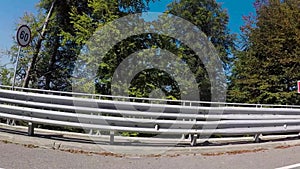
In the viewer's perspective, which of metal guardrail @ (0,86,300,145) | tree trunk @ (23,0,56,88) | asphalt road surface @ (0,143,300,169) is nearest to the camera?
asphalt road surface @ (0,143,300,169)

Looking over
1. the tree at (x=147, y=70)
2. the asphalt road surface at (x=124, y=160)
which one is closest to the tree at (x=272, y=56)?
the tree at (x=147, y=70)

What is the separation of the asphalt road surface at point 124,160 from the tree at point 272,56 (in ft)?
40.3

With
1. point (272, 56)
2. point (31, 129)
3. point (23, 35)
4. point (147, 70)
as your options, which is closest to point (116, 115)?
point (31, 129)

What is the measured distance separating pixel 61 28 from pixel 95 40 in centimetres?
431

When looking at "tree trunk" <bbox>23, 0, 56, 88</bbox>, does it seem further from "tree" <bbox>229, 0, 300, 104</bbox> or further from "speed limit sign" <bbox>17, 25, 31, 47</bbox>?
"tree" <bbox>229, 0, 300, 104</bbox>

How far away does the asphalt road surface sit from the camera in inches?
179

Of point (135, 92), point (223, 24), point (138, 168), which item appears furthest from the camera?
point (223, 24)

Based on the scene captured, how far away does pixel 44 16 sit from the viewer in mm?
20172

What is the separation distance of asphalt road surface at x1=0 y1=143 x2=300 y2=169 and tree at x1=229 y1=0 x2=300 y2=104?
1228 cm

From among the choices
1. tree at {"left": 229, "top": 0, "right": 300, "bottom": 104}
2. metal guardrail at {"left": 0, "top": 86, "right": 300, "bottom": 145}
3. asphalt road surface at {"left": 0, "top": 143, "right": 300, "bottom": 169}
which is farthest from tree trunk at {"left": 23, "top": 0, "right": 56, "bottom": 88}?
asphalt road surface at {"left": 0, "top": 143, "right": 300, "bottom": 169}

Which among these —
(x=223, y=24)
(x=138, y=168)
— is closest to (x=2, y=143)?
(x=138, y=168)

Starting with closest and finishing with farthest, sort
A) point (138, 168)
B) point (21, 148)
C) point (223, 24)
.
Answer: point (138, 168), point (21, 148), point (223, 24)

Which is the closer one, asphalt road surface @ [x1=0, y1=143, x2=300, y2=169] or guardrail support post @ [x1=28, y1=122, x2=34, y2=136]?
asphalt road surface @ [x1=0, y1=143, x2=300, y2=169]

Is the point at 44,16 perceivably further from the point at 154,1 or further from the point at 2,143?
the point at 2,143
